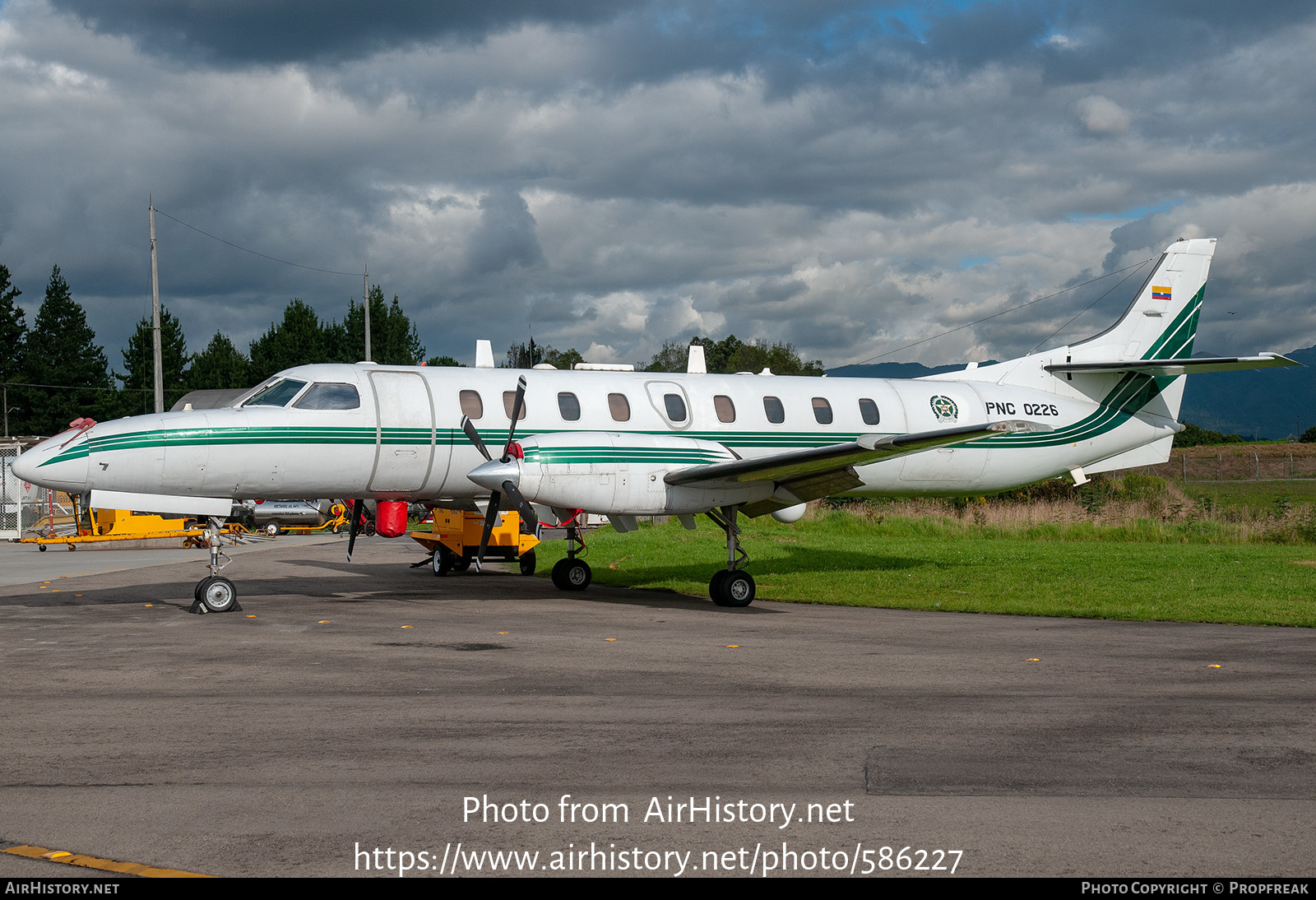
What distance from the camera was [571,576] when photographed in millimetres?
19031

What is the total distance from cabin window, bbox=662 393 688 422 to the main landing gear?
729cm

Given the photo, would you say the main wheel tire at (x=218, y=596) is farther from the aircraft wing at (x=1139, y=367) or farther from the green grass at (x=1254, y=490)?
the green grass at (x=1254, y=490)

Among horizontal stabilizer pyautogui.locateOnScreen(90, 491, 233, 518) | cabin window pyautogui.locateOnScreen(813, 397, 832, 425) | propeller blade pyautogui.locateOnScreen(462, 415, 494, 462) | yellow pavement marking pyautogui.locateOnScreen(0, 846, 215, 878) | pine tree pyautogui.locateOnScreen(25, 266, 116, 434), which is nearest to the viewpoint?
yellow pavement marking pyautogui.locateOnScreen(0, 846, 215, 878)

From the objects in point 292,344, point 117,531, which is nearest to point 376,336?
point 292,344

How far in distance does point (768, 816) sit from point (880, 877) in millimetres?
951

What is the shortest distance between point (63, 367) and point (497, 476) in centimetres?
8417

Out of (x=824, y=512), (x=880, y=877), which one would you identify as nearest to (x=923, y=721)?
(x=880, y=877)

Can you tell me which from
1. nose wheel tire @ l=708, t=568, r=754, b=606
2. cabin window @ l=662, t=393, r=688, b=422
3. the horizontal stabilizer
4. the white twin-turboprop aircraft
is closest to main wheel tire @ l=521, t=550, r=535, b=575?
the white twin-turboprop aircraft

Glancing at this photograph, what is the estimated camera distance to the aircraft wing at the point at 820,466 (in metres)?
14.9

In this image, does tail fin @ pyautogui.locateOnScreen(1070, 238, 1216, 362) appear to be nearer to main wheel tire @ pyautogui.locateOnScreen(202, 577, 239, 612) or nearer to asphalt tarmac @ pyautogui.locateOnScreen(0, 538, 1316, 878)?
asphalt tarmac @ pyautogui.locateOnScreen(0, 538, 1316, 878)

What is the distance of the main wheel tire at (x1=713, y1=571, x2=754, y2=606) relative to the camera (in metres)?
16.3

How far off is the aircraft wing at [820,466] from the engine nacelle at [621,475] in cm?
19

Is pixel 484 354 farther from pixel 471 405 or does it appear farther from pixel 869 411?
pixel 869 411
